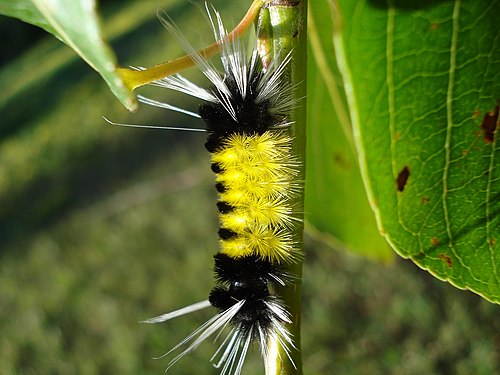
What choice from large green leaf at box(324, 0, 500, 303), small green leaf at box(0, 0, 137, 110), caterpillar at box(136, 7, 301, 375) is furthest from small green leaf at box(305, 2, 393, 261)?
small green leaf at box(0, 0, 137, 110)

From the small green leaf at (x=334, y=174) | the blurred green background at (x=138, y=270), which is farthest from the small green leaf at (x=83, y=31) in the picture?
the blurred green background at (x=138, y=270)

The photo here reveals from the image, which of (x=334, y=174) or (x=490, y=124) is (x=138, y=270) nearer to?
(x=334, y=174)

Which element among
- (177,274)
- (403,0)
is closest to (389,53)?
(403,0)

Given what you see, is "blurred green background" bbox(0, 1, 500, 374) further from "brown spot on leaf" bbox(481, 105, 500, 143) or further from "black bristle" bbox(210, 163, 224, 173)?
"brown spot on leaf" bbox(481, 105, 500, 143)

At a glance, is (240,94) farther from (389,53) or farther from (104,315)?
(104,315)

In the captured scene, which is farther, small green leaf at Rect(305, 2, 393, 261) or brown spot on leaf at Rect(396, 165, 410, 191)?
small green leaf at Rect(305, 2, 393, 261)

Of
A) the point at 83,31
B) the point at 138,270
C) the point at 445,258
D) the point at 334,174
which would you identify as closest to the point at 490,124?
the point at 445,258

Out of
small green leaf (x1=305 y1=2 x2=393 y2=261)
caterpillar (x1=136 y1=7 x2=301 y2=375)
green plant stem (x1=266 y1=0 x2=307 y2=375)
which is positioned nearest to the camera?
green plant stem (x1=266 y1=0 x2=307 y2=375)

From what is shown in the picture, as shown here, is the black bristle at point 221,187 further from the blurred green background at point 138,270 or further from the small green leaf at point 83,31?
the blurred green background at point 138,270

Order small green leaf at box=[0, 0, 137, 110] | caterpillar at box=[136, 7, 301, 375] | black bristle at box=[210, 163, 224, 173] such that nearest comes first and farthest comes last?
1. small green leaf at box=[0, 0, 137, 110]
2. caterpillar at box=[136, 7, 301, 375]
3. black bristle at box=[210, 163, 224, 173]
